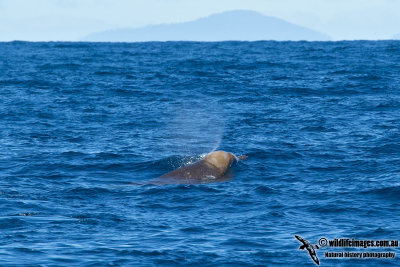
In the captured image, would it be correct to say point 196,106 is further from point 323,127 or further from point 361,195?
point 361,195

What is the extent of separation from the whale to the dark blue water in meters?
0.53

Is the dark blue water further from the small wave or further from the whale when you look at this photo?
the whale

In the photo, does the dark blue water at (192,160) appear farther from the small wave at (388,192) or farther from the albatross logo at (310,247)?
the albatross logo at (310,247)

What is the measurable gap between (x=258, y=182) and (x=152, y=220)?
5.27m

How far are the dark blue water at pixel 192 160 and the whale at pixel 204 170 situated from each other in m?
0.53

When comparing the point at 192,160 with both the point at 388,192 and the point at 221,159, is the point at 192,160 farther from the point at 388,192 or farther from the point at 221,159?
the point at 388,192

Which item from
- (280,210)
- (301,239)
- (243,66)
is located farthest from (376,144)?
(243,66)

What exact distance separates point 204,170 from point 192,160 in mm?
2164

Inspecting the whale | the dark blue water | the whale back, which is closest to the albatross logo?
the dark blue water

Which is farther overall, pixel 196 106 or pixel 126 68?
pixel 126 68

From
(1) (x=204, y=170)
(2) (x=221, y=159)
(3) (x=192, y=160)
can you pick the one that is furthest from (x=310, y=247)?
(3) (x=192, y=160)

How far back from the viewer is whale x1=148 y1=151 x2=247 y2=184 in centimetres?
2203

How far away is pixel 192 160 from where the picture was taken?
24.9 meters

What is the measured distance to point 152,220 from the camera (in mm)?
17422
